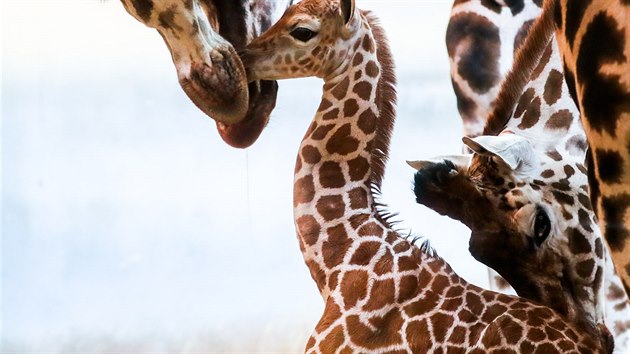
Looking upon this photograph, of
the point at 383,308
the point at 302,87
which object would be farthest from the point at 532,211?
the point at 302,87

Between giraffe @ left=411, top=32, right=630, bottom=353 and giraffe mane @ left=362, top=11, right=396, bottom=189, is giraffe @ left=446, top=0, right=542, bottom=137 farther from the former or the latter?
giraffe @ left=411, top=32, right=630, bottom=353

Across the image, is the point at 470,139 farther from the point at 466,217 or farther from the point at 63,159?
the point at 63,159

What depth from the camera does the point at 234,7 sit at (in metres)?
1.30

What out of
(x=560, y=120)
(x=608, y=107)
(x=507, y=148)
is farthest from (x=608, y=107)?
(x=560, y=120)

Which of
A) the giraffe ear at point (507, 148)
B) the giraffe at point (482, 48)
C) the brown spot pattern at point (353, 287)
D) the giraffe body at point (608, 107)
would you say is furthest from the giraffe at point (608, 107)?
the giraffe at point (482, 48)

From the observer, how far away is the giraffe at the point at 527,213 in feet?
3.44

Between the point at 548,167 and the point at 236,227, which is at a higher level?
the point at 548,167

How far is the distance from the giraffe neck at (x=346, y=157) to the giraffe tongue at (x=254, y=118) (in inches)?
2.6

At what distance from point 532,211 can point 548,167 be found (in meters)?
0.07

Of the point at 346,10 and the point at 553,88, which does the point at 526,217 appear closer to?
the point at 553,88

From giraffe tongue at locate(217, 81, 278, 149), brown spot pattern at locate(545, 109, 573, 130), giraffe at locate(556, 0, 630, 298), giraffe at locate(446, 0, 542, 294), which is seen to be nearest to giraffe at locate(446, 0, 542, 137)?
giraffe at locate(446, 0, 542, 294)

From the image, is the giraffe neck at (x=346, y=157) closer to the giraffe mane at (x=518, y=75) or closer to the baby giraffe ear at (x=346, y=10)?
the baby giraffe ear at (x=346, y=10)

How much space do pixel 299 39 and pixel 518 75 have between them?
0.79ft

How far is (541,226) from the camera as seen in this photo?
1049mm
